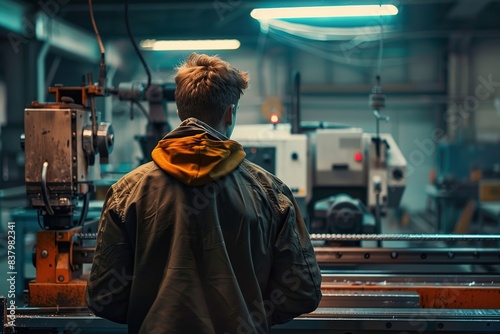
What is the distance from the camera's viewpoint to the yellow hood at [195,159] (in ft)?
4.34

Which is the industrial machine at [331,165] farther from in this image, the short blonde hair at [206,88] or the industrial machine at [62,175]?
the short blonde hair at [206,88]

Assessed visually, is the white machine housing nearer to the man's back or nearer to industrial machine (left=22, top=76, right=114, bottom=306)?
industrial machine (left=22, top=76, right=114, bottom=306)

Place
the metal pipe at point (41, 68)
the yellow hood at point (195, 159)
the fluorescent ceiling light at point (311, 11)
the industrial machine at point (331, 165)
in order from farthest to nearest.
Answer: the metal pipe at point (41, 68), the fluorescent ceiling light at point (311, 11), the industrial machine at point (331, 165), the yellow hood at point (195, 159)

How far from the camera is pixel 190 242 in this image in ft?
4.38

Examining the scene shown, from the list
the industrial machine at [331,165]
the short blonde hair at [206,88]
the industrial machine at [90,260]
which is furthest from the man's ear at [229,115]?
the industrial machine at [331,165]

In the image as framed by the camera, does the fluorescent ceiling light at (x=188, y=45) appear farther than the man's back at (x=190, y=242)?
Yes

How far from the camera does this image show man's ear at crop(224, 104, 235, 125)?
55.3 inches

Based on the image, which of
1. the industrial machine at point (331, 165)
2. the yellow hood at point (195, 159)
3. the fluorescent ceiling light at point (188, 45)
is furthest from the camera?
the fluorescent ceiling light at point (188, 45)

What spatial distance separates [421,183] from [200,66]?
23.7 feet

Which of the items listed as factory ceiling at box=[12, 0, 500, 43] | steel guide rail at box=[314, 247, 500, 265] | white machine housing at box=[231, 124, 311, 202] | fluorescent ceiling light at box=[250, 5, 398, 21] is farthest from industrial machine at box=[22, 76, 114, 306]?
factory ceiling at box=[12, 0, 500, 43]

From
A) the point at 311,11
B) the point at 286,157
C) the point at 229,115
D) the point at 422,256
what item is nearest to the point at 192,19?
the point at 311,11

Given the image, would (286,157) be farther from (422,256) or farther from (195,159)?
(195,159)

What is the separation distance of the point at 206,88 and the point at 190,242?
343 mm

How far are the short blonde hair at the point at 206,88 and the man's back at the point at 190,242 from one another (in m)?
0.04
